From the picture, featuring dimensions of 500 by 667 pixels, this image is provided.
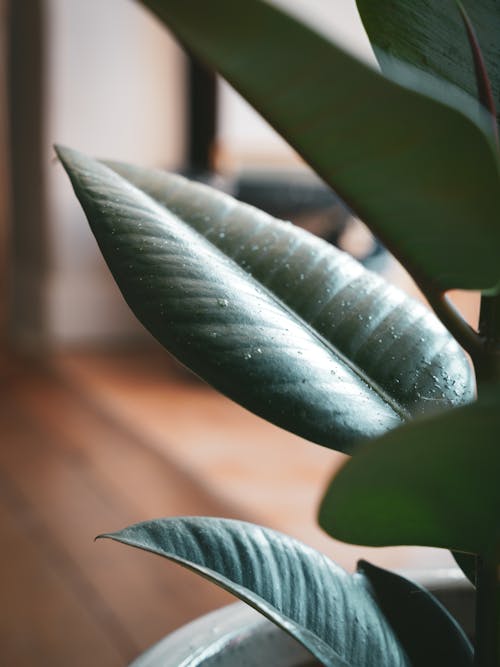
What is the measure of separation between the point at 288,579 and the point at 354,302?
0.32 ft

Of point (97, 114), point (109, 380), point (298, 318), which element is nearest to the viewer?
point (298, 318)

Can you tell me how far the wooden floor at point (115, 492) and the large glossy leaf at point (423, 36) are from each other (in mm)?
563

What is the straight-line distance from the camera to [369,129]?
0.64 feet

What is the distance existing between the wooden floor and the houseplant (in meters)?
0.50

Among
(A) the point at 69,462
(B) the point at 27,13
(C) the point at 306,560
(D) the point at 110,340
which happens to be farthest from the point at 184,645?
(B) the point at 27,13

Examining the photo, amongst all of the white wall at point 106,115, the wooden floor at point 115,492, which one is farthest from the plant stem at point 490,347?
the white wall at point 106,115

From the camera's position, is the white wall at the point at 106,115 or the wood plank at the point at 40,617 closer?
the wood plank at the point at 40,617

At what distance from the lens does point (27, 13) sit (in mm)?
3100

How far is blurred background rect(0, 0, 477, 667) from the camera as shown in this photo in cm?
126

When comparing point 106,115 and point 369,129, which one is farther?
point 106,115

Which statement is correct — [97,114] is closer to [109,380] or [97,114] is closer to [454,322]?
[109,380]

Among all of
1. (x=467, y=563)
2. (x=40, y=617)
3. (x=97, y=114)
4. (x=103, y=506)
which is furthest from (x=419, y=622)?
(x=97, y=114)

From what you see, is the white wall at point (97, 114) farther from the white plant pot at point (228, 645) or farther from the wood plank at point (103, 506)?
the white plant pot at point (228, 645)

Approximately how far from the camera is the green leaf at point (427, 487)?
188 millimetres
